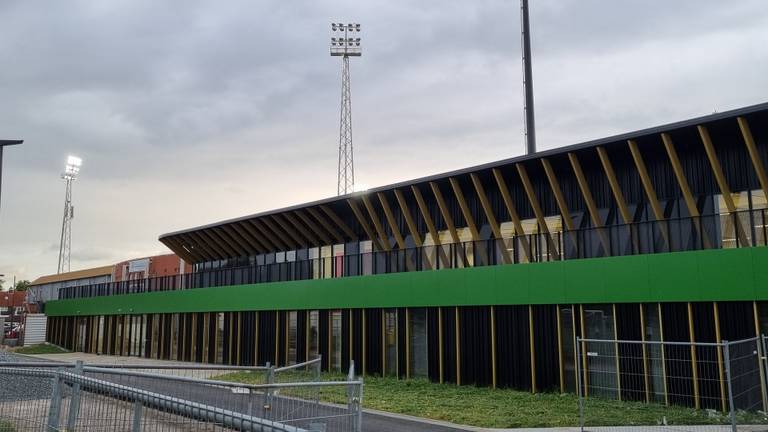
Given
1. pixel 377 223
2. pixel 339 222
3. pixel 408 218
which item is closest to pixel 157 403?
pixel 408 218

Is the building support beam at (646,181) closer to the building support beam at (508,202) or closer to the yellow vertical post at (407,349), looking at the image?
the building support beam at (508,202)

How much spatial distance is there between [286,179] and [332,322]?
1688 centimetres

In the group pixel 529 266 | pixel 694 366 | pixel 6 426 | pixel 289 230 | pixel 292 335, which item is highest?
pixel 289 230

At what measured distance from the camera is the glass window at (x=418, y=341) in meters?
24.7

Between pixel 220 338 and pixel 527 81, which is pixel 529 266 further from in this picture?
pixel 220 338

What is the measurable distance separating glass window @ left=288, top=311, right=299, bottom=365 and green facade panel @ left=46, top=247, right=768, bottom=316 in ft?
1.94

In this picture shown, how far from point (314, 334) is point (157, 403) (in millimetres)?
22647

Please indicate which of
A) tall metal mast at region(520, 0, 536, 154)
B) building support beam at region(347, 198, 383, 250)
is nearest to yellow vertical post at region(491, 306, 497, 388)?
building support beam at region(347, 198, 383, 250)

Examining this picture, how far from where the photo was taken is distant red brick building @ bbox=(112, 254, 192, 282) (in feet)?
190

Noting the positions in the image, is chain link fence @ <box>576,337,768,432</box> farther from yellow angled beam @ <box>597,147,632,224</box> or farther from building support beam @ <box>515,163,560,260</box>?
building support beam @ <box>515,163,560,260</box>

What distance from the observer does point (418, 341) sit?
24.9 m

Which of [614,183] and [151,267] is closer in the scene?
[614,183]

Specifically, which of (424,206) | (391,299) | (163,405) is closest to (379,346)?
(391,299)

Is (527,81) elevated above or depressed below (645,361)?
above
